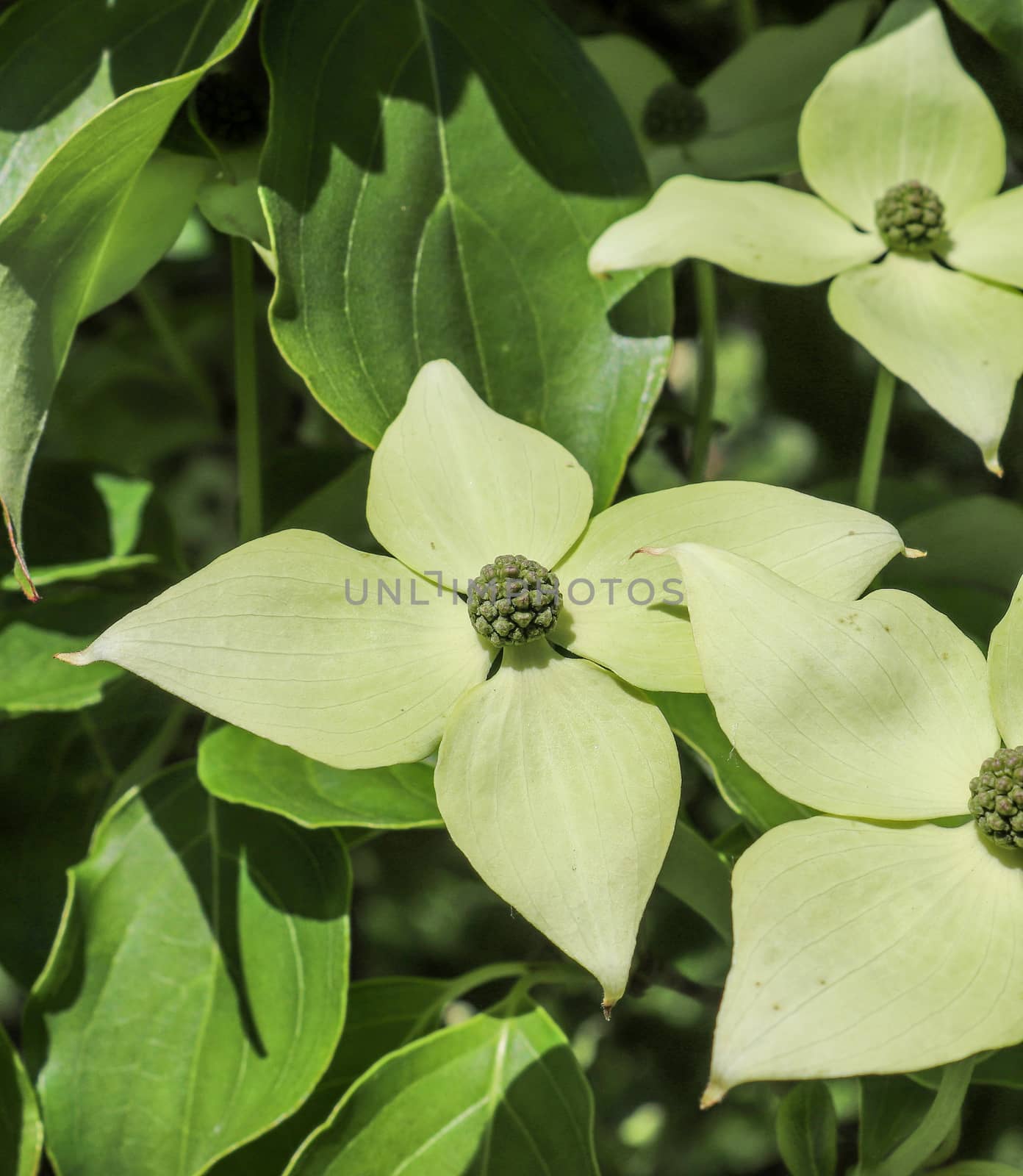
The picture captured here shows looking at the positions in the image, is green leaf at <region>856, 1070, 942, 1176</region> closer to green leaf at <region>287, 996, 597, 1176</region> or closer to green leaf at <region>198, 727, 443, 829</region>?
green leaf at <region>287, 996, 597, 1176</region>

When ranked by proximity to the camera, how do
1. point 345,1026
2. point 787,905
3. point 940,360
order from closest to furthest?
point 787,905 → point 940,360 → point 345,1026

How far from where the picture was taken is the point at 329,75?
24.9 inches

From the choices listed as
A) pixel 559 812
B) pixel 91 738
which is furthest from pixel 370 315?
pixel 91 738

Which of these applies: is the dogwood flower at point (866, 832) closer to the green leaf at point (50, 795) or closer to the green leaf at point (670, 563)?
the green leaf at point (670, 563)

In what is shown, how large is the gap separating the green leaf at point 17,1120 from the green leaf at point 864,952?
0.44m

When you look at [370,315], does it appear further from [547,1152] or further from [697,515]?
[547,1152]

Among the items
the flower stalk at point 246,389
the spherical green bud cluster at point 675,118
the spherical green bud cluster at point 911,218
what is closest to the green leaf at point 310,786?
the flower stalk at point 246,389

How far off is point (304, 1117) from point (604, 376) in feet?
1.55

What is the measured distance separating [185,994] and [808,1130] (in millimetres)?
359

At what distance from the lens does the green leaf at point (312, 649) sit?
0.48 m

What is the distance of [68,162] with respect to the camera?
0.54 m

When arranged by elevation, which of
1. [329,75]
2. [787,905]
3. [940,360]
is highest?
[329,75]

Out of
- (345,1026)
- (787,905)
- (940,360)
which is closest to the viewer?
(787,905)

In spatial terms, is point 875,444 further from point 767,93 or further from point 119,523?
point 119,523
